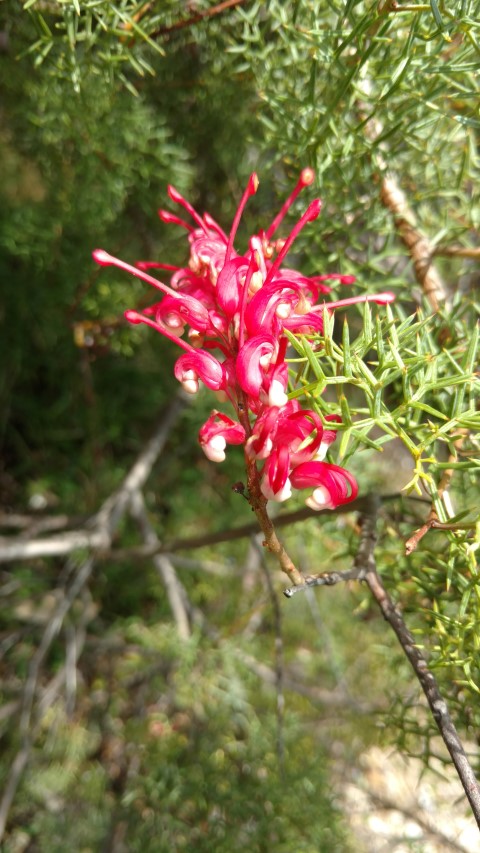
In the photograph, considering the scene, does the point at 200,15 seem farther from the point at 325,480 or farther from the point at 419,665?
the point at 419,665

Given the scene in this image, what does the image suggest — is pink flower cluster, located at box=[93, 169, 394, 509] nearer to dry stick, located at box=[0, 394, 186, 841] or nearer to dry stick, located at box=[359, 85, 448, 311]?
dry stick, located at box=[359, 85, 448, 311]

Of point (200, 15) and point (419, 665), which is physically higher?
point (200, 15)

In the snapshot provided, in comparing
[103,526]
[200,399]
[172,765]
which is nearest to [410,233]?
[200,399]

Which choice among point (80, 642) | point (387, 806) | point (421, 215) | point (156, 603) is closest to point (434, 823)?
point (387, 806)

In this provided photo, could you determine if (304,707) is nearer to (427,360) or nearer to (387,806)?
(387,806)

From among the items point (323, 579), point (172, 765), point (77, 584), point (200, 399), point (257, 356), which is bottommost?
point (172, 765)

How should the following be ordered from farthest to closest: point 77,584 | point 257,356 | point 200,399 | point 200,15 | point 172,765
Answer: point 200,399
point 77,584
point 172,765
point 200,15
point 257,356
